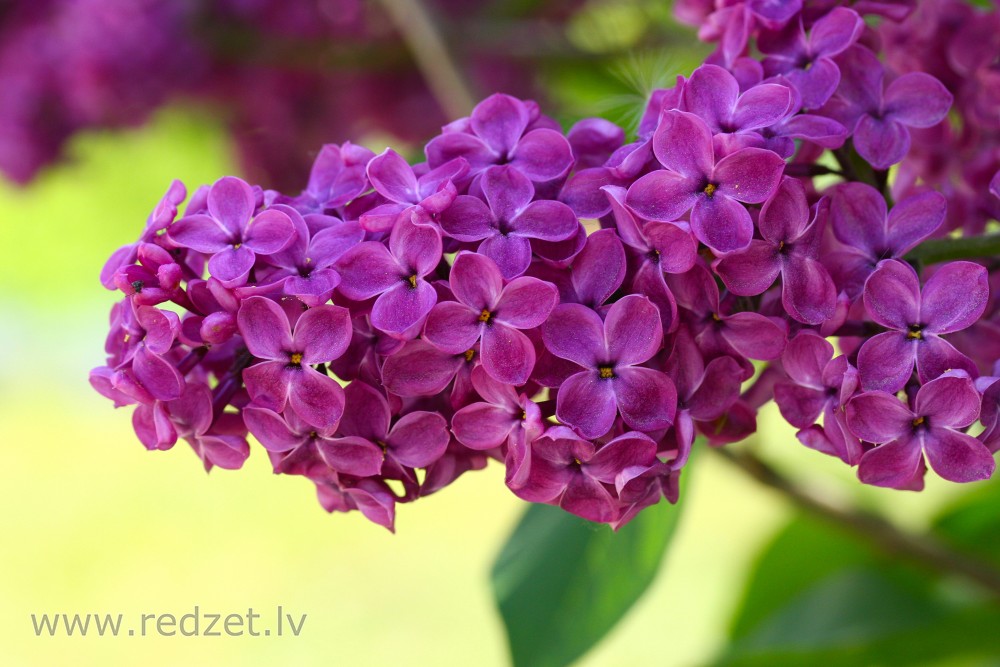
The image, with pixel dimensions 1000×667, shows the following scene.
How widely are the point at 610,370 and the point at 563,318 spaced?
0.06ft

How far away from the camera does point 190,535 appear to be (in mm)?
2031

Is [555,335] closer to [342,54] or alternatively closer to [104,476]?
[342,54]

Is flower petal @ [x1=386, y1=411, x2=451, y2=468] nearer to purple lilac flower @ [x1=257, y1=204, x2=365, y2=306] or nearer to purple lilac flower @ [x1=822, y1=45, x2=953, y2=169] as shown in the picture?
purple lilac flower @ [x1=257, y1=204, x2=365, y2=306]

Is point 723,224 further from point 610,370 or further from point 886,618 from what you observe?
point 886,618

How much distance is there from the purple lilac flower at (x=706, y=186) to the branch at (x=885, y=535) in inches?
12.5

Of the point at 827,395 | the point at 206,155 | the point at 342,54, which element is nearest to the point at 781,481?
the point at 827,395

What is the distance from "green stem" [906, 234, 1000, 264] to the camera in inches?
12.1

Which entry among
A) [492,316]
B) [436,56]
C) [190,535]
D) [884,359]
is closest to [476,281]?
[492,316]

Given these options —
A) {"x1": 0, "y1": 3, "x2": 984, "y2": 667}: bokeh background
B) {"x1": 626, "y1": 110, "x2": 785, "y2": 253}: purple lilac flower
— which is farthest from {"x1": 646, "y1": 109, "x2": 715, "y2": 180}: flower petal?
{"x1": 0, "y1": 3, "x2": 984, "y2": 667}: bokeh background

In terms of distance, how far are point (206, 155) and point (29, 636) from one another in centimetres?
108

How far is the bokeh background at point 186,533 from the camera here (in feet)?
5.08

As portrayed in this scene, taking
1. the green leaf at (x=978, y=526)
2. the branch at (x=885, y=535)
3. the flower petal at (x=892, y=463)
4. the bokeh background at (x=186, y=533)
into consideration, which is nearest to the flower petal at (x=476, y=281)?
the flower petal at (x=892, y=463)

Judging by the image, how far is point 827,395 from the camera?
0.95 ft

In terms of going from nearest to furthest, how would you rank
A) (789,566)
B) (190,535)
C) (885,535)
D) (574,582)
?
(574,582) → (885,535) → (789,566) → (190,535)
